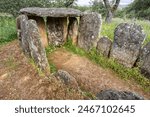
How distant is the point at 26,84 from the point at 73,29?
15.6 ft

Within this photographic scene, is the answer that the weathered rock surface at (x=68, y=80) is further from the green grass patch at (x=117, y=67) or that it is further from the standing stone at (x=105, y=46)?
the standing stone at (x=105, y=46)

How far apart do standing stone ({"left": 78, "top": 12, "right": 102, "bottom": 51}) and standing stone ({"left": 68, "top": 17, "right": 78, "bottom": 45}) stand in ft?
1.14

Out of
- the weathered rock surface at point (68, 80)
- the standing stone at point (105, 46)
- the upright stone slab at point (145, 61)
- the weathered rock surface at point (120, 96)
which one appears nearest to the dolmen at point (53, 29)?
the standing stone at point (105, 46)

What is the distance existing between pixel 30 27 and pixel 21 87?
94.5 inches

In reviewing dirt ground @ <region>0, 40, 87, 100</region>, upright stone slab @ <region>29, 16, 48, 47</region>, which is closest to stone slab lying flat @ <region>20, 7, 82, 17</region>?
upright stone slab @ <region>29, 16, 48, 47</region>

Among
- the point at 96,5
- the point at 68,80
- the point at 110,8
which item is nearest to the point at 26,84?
the point at 68,80

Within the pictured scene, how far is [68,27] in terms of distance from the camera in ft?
46.6

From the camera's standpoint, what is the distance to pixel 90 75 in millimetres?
11445

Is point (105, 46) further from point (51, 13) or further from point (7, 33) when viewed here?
point (7, 33)

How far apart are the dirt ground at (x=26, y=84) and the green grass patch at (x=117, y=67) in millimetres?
2612

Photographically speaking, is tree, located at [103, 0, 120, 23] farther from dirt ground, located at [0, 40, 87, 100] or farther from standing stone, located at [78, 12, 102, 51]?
dirt ground, located at [0, 40, 87, 100]

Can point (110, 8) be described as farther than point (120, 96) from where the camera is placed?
Yes

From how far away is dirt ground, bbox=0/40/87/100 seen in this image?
9.32 m

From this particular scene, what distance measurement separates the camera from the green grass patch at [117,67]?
1126 cm
